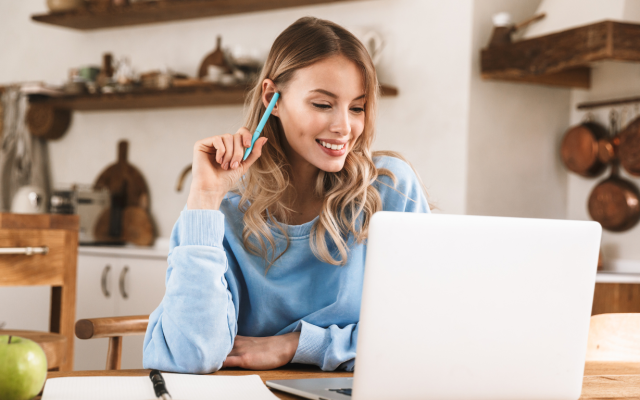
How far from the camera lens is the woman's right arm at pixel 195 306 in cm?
106

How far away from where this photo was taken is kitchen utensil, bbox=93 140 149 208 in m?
3.63

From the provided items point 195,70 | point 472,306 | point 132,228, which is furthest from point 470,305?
point 132,228

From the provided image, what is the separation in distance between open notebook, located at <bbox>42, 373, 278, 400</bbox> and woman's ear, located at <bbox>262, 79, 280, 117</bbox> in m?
0.62

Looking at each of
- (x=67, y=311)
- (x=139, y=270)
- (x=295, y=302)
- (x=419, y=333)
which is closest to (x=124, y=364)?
(x=139, y=270)

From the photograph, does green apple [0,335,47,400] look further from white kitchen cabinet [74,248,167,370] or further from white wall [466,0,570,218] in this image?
white kitchen cabinet [74,248,167,370]

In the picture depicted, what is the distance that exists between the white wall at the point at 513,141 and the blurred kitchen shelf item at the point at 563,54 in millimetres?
82

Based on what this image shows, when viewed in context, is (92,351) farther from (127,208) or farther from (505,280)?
(505,280)

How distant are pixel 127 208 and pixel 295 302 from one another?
2606 mm

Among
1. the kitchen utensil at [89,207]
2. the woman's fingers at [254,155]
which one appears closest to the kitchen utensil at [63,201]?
the kitchen utensil at [89,207]

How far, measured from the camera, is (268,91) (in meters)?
1.38

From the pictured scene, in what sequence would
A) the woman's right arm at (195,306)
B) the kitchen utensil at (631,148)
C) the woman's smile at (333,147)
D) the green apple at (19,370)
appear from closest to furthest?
the green apple at (19,370), the woman's right arm at (195,306), the woman's smile at (333,147), the kitchen utensil at (631,148)

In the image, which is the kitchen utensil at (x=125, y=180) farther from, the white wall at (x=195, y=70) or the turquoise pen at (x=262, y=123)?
the turquoise pen at (x=262, y=123)

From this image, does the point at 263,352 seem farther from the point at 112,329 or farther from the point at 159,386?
the point at 112,329

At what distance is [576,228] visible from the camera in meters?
0.80
